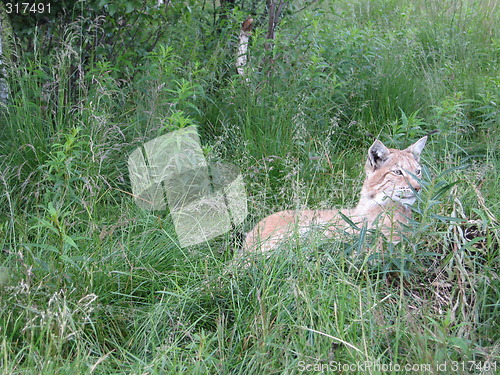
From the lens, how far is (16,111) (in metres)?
4.43

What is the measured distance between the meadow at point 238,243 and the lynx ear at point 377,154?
243 mm

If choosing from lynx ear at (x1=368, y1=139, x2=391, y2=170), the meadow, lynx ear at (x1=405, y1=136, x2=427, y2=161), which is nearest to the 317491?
the meadow

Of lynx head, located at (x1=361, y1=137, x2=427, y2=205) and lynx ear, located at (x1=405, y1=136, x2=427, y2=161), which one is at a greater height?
lynx ear, located at (x1=405, y1=136, x2=427, y2=161)

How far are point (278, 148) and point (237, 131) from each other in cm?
46

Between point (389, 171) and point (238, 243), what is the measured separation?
4.32 feet

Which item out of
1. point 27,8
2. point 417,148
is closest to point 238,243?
point 417,148

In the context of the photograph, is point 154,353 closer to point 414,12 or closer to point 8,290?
point 8,290

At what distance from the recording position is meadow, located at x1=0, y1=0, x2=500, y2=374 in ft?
8.57

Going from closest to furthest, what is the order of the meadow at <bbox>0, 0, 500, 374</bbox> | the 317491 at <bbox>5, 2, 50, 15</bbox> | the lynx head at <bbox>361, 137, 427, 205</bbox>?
the meadow at <bbox>0, 0, 500, 374</bbox> < the lynx head at <bbox>361, 137, 427, 205</bbox> < the 317491 at <bbox>5, 2, 50, 15</bbox>

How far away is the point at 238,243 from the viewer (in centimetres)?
356

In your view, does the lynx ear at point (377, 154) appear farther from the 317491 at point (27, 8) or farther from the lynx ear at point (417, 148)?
the 317491 at point (27, 8)

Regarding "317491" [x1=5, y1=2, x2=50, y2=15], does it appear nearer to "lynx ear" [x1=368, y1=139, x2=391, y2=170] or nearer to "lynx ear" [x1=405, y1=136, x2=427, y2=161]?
"lynx ear" [x1=368, y1=139, x2=391, y2=170]

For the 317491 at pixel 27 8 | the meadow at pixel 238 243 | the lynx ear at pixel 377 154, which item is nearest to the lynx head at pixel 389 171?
the lynx ear at pixel 377 154

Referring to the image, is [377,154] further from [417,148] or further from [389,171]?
[417,148]
